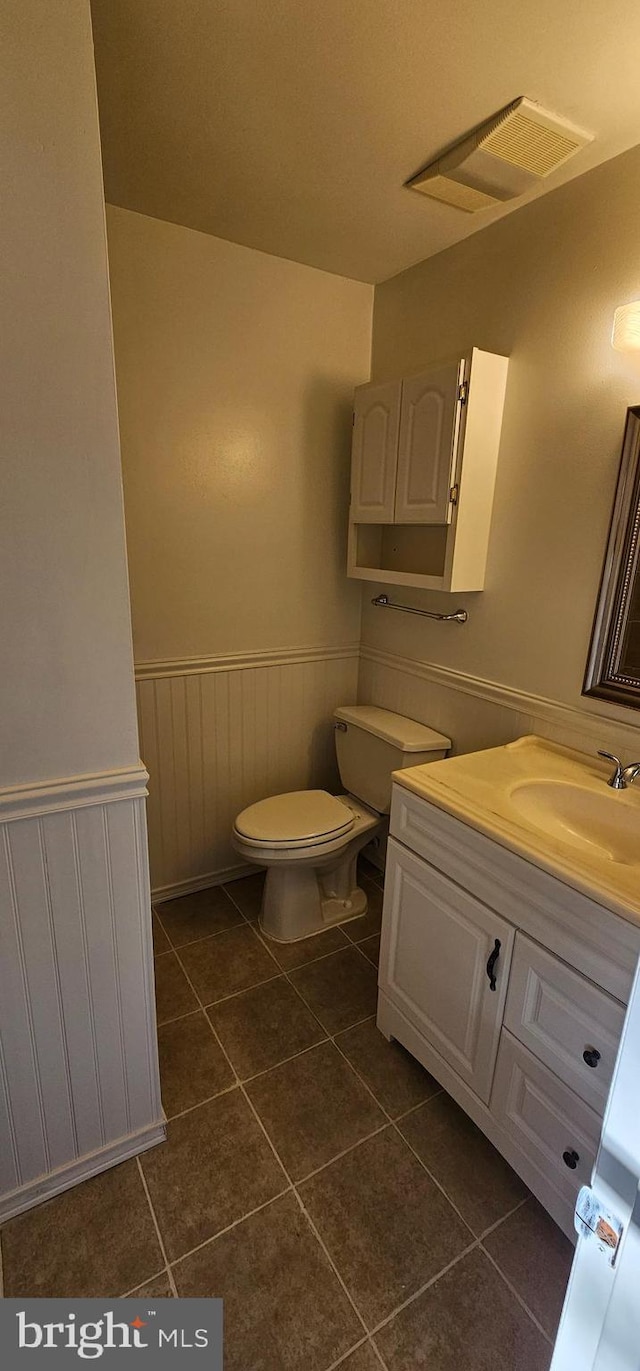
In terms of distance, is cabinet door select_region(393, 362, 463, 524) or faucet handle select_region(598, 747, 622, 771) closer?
faucet handle select_region(598, 747, 622, 771)

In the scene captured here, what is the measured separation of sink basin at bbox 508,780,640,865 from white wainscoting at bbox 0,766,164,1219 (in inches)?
35.9

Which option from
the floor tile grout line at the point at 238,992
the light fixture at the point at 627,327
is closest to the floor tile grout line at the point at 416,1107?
the floor tile grout line at the point at 238,992

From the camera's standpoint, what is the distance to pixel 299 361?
6.93 ft

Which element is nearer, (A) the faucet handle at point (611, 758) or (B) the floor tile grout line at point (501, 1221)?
(B) the floor tile grout line at point (501, 1221)

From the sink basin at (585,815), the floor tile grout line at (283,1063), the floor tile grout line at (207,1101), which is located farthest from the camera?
the floor tile grout line at (283,1063)

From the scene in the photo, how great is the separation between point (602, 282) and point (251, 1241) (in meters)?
2.30

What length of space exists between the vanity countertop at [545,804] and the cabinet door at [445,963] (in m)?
0.20

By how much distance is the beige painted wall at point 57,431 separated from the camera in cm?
89

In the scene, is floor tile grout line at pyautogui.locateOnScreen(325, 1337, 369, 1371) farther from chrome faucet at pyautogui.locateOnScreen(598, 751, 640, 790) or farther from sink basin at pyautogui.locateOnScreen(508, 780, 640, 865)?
chrome faucet at pyautogui.locateOnScreen(598, 751, 640, 790)

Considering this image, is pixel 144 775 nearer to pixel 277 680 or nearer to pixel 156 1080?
pixel 156 1080

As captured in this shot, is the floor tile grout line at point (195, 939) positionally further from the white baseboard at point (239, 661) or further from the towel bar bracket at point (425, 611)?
the towel bar bracket at point (425, 611)

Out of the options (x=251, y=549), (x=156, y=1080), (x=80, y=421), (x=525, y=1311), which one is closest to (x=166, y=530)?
(x=251, y=549)

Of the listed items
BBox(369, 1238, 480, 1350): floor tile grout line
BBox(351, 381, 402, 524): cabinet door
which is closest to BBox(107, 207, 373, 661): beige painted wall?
BBox(351, 381, 402, 524): cabinet door

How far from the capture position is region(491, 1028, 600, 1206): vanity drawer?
3.66 feet
